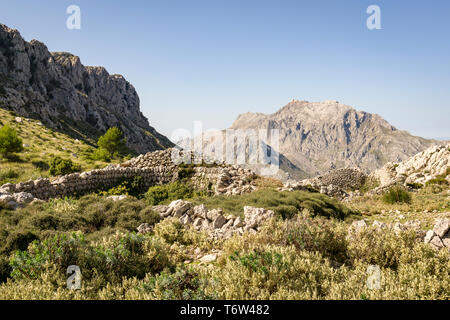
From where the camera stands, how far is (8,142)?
23.9 meters

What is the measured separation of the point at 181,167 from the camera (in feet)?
70.3

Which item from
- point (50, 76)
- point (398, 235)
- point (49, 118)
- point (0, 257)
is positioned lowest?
point (0, 257)

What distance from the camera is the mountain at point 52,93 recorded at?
195ft

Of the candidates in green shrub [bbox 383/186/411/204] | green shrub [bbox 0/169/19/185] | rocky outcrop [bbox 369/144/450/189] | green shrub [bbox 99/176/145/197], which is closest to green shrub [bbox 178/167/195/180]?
green shrub [bbox 99/176/145/197]

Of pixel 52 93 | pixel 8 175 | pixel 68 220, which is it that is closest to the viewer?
pixel 68 220

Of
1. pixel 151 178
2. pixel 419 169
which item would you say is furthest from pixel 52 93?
pixel 419 169

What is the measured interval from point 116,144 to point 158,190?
2639 cm

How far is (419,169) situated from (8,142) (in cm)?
4156

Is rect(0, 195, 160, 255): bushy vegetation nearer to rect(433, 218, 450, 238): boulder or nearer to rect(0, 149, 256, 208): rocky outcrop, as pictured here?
rect(0, 149, 256, 208): rocky outcrop

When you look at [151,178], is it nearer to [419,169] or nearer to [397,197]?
[397,197]

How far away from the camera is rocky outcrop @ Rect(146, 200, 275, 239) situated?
828cm

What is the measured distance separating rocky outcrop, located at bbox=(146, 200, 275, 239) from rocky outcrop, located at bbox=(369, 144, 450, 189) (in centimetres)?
2046
